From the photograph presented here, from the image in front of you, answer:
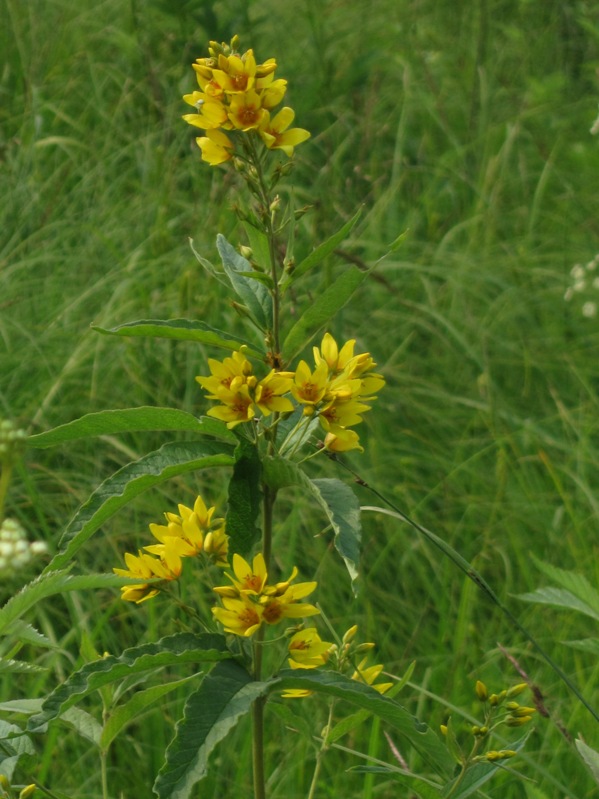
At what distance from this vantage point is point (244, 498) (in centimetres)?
103

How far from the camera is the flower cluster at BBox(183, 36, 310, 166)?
107 cm

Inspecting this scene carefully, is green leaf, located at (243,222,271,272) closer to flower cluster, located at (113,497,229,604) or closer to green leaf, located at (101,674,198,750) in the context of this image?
flower cluster, located at (113,497,229,604)

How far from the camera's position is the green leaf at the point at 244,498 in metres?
1.02

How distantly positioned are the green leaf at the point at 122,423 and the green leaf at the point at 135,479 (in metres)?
0.02

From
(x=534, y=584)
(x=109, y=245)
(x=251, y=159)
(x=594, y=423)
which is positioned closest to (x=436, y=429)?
(x=594, y=423)

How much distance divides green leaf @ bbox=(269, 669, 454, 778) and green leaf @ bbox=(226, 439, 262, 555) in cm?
13

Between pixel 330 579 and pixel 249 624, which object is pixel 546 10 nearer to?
pixel 330 579

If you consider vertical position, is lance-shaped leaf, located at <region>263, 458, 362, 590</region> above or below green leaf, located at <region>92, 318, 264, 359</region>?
below

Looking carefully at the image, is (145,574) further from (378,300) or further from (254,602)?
(378,300)

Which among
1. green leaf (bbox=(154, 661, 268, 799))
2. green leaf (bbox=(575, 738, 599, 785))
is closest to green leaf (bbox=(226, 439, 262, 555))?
green leaf (bbox=(154, 661, 268, 799))

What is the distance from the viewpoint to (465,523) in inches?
102

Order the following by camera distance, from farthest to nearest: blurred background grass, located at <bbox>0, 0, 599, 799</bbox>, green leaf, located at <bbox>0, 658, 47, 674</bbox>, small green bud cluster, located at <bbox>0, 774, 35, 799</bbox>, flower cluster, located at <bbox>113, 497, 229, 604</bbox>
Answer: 1. blurred background grass, located at <bbox>0, 0, 599, 799</bbox>
2. flower cluster, located at <bbox>113, 497, 229, 604</bbox>
3. small green bud cluster, located at <bbox>0, 774, 35, 799</bbox>
4. green leaf, located at <bbox>0, 658, 47, 674</bbox>

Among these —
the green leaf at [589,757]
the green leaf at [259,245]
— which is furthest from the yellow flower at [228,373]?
the green leaf at [589,757]

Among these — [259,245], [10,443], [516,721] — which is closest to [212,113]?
[259,245]
